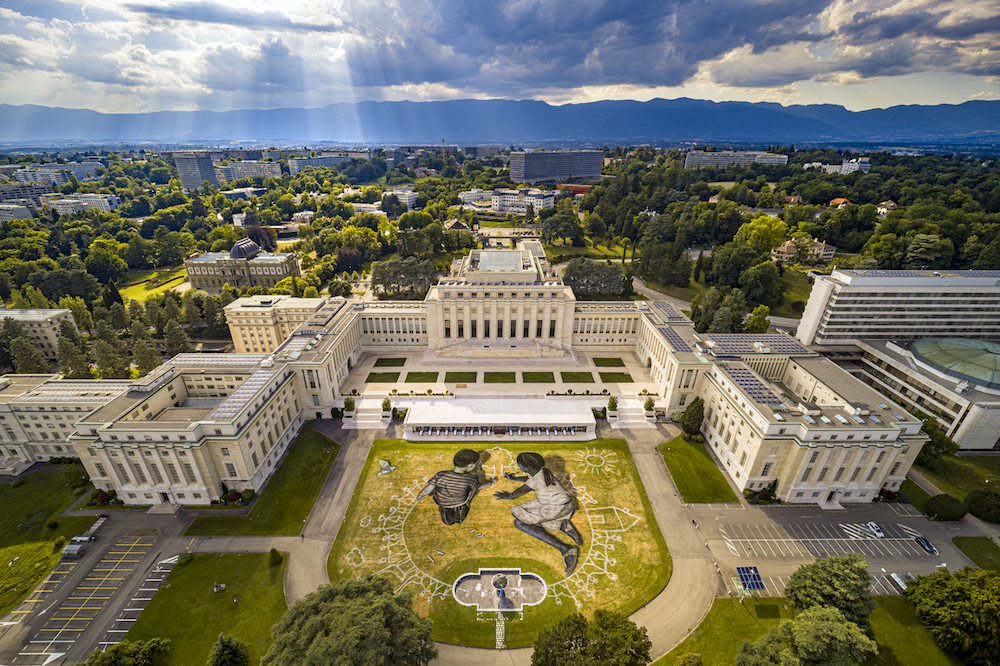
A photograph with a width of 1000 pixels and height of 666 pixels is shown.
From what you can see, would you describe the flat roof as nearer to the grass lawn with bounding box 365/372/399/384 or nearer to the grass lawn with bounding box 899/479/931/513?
the grass lawn with bounding box 365/372/399/384

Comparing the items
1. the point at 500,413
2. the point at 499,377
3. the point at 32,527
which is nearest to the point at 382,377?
the point at 499,377

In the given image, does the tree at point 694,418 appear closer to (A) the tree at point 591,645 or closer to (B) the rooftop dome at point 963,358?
(A) the tree at point 591,645

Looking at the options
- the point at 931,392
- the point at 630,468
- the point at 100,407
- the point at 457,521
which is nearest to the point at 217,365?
the point at 100,407

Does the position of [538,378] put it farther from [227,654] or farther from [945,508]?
[227,654]

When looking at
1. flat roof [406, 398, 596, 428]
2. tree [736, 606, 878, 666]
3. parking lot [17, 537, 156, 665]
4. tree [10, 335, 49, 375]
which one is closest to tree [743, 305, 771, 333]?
flat roof [406, 398, 596, 428]

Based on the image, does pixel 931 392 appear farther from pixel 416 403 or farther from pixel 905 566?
pixel 416 403
